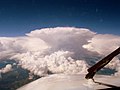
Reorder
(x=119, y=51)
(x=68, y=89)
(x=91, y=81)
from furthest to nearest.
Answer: (x=91, y=81)
(x=68, y=89)
(x=119, y=51)

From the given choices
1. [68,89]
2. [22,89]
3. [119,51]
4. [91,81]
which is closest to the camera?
[119,51]

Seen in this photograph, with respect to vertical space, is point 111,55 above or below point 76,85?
above

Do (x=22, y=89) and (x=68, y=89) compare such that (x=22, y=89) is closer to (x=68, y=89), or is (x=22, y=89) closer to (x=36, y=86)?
(x=36, y=86)

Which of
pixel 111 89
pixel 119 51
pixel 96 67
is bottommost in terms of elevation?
pixel 111 89

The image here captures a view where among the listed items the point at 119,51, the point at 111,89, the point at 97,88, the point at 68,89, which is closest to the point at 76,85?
the point at 68,89

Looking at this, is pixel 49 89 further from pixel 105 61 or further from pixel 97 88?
pixel 105 61

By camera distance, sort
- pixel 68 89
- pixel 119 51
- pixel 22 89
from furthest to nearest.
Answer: pixel 22 89
pixel 68 89
pixel 119 51

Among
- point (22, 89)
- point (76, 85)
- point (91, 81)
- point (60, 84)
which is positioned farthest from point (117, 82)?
point (22, 89)

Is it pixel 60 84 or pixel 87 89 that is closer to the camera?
pixel 87 89

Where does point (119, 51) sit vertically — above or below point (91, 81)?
above
